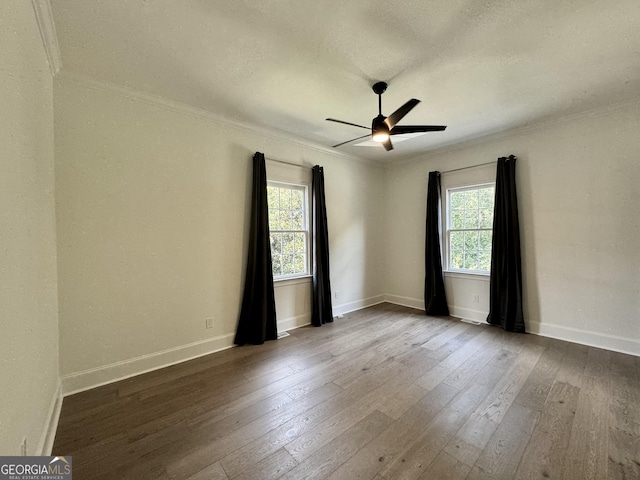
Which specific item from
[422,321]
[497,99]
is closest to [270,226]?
[422,321]

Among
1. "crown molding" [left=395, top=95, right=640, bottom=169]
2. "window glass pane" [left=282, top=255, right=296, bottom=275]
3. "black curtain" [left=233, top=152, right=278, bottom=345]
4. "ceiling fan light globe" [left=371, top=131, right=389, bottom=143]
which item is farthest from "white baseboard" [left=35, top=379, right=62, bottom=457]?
"crown molding" [left=395, top=95, right=640, bottom=169]

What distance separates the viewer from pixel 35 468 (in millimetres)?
1289

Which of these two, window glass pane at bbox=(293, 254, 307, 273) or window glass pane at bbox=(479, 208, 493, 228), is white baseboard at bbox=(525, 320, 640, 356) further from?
window glass pane at bbox=(293, 254, 307, 273)

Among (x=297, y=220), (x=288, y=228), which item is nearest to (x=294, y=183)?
(x=297, y=220)

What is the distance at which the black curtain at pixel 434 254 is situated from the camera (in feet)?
14.3

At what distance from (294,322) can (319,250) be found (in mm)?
1121

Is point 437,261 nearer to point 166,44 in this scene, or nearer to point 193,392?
point 193,392

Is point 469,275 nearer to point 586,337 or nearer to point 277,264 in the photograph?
point 586,337

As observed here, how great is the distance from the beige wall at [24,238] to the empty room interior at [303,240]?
0.07ft

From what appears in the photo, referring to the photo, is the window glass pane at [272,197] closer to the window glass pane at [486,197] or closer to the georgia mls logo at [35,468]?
the georgia mls logo at [35,468]

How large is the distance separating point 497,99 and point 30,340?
13.9ft

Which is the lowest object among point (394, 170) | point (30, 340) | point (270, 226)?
point (30, 340)

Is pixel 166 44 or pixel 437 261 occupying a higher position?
pixel 166 44

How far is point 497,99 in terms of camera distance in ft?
9.30
